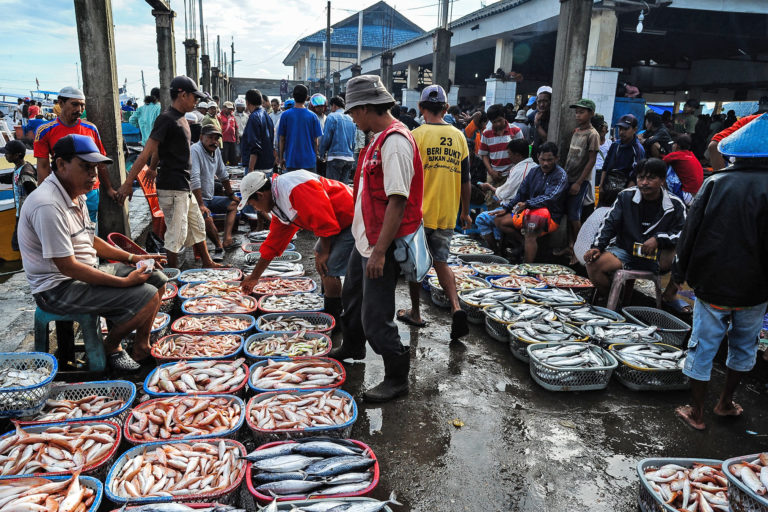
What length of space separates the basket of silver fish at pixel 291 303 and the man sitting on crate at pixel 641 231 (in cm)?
300

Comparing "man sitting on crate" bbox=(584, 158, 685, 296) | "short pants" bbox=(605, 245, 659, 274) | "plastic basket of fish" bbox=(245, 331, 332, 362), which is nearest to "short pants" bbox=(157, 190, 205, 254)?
"plastic basket of fish" bbox=(245, 331, 332, 362)

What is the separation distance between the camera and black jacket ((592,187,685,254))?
196 inches

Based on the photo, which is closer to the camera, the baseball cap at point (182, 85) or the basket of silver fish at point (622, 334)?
the basket of silver fish at point (622, 334)

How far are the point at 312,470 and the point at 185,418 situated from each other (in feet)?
3.18

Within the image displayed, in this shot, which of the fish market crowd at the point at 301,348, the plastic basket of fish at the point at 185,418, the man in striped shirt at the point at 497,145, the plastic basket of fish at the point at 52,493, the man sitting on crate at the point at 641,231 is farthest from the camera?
the man in striped shirt at the point at 497,145

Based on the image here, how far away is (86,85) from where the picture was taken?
581 cm

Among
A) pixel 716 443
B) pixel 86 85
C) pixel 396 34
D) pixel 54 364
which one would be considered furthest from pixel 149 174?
pixel 396 34

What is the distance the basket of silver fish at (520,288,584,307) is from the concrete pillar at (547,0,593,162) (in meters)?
3.05

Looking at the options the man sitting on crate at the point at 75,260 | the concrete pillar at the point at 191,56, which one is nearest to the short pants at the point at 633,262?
the man sitting on crate at the point at 75,260

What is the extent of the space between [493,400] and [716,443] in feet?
4.84

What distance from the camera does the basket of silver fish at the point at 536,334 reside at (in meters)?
4.25

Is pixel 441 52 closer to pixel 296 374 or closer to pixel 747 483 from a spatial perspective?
pixel 296 374

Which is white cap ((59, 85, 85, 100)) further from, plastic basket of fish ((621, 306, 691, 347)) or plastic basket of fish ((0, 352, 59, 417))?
plastic basket of fish ((621, 306, 691, 347))

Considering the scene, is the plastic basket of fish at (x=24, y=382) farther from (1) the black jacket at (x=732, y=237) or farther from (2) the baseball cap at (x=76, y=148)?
(1) the black jacket at (x=732, y=237)
